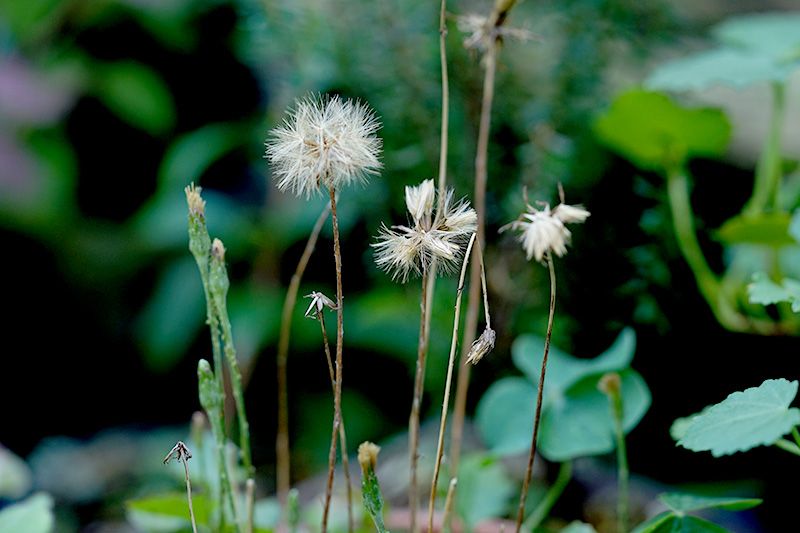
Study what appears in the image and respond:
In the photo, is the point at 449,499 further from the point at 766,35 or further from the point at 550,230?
the point at 766,35

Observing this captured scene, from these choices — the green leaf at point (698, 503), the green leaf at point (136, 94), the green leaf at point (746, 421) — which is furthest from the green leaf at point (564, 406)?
the green leaf at point (136, 94)

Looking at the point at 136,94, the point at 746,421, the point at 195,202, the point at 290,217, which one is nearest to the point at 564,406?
the point at 746,421

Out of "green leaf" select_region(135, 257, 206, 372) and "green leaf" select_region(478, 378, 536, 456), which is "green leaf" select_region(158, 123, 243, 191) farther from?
"green leaf" select_region(478, 378, 536, 456)

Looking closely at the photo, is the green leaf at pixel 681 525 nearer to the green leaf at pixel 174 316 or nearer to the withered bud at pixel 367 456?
the withered bud at pixel 367 456

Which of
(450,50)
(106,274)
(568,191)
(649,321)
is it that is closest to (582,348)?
(649,321)

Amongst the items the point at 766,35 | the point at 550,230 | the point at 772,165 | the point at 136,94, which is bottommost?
the point at 550,230

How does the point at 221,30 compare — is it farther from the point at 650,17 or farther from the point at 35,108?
the point at 650,17

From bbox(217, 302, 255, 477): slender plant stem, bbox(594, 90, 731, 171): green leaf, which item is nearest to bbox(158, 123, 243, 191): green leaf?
bbox(594, 90, 731, 171): green leaf
